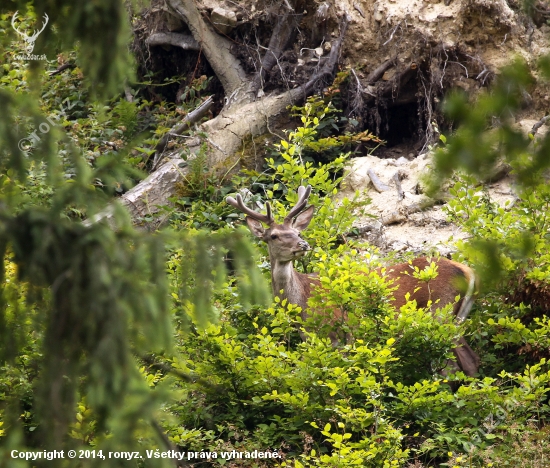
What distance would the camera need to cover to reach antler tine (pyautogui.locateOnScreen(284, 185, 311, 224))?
8.24 metres

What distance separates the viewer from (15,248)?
2.73 metres

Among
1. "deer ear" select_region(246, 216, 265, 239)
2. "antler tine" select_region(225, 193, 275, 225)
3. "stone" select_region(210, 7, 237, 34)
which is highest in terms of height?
"stone" select_region(210, 7, 237, 34)

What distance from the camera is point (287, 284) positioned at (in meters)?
8.38

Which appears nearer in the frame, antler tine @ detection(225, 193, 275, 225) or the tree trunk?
antler tine @ detection(225, 193, 275, 225)

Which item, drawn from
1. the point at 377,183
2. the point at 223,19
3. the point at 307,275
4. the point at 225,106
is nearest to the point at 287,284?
the point at 307,275

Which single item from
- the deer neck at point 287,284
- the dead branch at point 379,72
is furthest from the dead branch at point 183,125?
the deer neck at point 287,284

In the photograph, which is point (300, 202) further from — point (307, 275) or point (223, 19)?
point (223, 19)

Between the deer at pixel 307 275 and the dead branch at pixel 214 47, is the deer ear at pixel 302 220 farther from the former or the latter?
the dead branch at pixel 214 47

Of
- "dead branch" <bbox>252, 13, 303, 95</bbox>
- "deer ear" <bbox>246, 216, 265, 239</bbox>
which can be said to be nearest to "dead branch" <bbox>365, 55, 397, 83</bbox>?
"dead branch" <bbox>252, 13, 303, 95</bbox>

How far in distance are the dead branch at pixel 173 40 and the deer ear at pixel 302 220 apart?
428 cm

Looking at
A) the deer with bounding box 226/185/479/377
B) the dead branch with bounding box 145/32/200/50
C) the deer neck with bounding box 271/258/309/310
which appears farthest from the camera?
the dead branch with bounding box 145/32/200/50

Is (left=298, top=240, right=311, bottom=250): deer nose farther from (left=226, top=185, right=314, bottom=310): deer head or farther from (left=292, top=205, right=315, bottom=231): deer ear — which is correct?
(left=292, top=205, right=315, bottom=231): deer ear

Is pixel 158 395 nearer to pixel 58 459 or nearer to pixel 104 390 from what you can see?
pixel 104 390

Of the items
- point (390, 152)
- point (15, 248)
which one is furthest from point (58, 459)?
point (390, 152)
